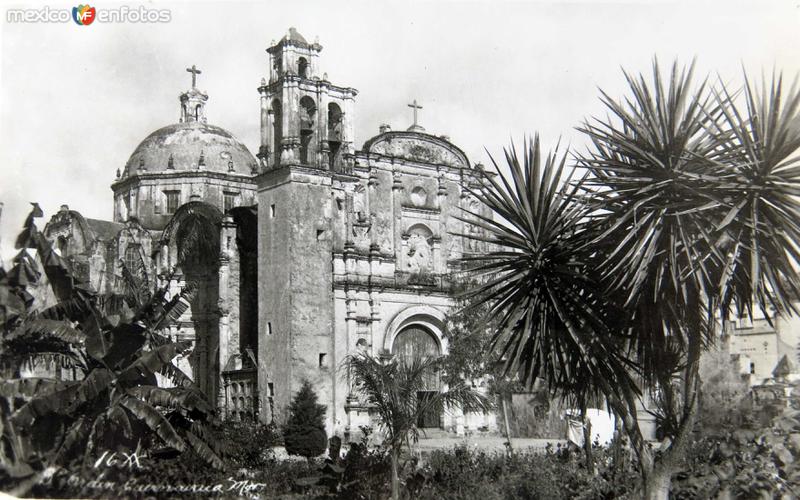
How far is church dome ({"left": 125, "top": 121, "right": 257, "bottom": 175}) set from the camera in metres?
48.8

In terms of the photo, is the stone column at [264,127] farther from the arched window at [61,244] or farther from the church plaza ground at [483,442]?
the church plaza ground at [483,442]

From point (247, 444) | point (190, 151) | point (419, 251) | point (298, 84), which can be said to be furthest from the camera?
point (190, 151)

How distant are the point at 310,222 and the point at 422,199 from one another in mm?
7258

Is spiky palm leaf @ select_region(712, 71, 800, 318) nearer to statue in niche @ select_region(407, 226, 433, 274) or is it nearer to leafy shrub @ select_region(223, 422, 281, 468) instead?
leafy shrub @ select_region(223, 422, 281, 468)

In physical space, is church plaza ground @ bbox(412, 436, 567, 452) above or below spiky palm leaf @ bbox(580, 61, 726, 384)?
below

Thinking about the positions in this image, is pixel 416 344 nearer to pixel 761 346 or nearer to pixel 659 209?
pixel 761 346

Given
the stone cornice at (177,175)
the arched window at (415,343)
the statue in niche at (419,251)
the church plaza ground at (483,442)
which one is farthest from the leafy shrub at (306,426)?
the stone cornice at (177,175)

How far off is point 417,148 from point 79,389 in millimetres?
24243

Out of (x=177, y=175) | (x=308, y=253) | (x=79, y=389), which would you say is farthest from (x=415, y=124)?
(x=79, y=389)

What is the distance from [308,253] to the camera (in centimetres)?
3266

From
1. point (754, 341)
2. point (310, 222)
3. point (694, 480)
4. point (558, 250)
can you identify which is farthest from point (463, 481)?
point (754, 341)

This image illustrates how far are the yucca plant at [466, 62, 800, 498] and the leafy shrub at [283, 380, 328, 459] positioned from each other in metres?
15.6

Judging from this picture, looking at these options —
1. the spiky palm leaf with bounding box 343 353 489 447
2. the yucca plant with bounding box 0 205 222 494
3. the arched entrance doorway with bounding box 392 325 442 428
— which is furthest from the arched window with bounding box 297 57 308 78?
the yucca plant with bounding box 0 205 222 494

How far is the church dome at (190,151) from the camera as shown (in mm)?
48844
